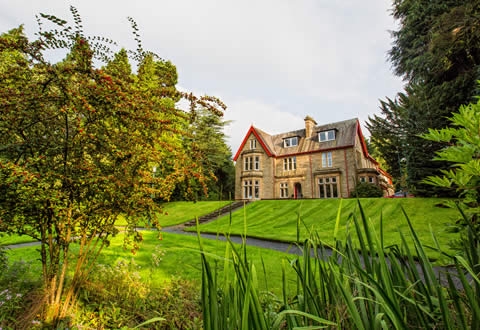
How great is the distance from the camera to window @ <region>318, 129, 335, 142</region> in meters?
26.8

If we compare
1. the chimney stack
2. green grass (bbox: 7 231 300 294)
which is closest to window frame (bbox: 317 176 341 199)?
the chimney stack

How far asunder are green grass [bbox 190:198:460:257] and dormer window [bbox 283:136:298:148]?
935 cm

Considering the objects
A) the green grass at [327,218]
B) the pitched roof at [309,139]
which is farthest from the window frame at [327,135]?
the green grass at [327,218]

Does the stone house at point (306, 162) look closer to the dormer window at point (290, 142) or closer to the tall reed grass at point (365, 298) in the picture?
the dormer window at point (290, 142)

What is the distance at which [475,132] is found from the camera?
1.69m

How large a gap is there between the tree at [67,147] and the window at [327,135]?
2585 cm

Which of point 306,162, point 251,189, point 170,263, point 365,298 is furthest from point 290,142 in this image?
point 365,298

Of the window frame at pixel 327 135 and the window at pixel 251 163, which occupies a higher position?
the window frame at pixel 327 135

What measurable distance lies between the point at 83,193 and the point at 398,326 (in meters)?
3.59

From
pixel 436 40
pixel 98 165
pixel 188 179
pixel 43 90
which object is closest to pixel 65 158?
pixel 98 165

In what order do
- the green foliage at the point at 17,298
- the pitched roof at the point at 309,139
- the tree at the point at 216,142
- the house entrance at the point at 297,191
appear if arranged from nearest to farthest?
1. the green foliage at the point at 17,298
2. the pitched roof at the point at 309,139
3. the house entrance at the point at 297,191
4. the tree at the point at 216,142

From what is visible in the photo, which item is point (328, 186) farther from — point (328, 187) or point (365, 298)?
point (365, 298)

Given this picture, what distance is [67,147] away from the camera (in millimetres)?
3102

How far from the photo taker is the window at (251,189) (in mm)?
29172
